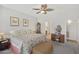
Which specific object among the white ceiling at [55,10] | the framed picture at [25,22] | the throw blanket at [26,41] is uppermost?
the white ceiling at [55,10]

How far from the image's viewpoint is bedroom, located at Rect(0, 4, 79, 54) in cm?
156

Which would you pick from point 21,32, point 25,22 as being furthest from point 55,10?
point 21,32

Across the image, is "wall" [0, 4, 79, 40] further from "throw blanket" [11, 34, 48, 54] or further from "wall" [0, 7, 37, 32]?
"throw blanket" [11, 34, 48, 54]

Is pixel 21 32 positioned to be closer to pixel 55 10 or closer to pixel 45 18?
pixel 45 18

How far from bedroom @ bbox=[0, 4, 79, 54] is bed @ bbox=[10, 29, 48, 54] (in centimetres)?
5

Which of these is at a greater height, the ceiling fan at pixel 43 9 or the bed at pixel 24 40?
the ceiling fan at pixel 43 9

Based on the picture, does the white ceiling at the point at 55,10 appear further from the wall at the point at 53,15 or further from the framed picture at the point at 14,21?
the framed picture at the point at 14,21

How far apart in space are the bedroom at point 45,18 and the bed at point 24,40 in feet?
0.16

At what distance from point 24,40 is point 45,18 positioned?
48cm

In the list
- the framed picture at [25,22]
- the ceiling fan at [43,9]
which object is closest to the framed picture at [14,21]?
the framed picture at [25,22]

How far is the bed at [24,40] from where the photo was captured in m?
1.55
